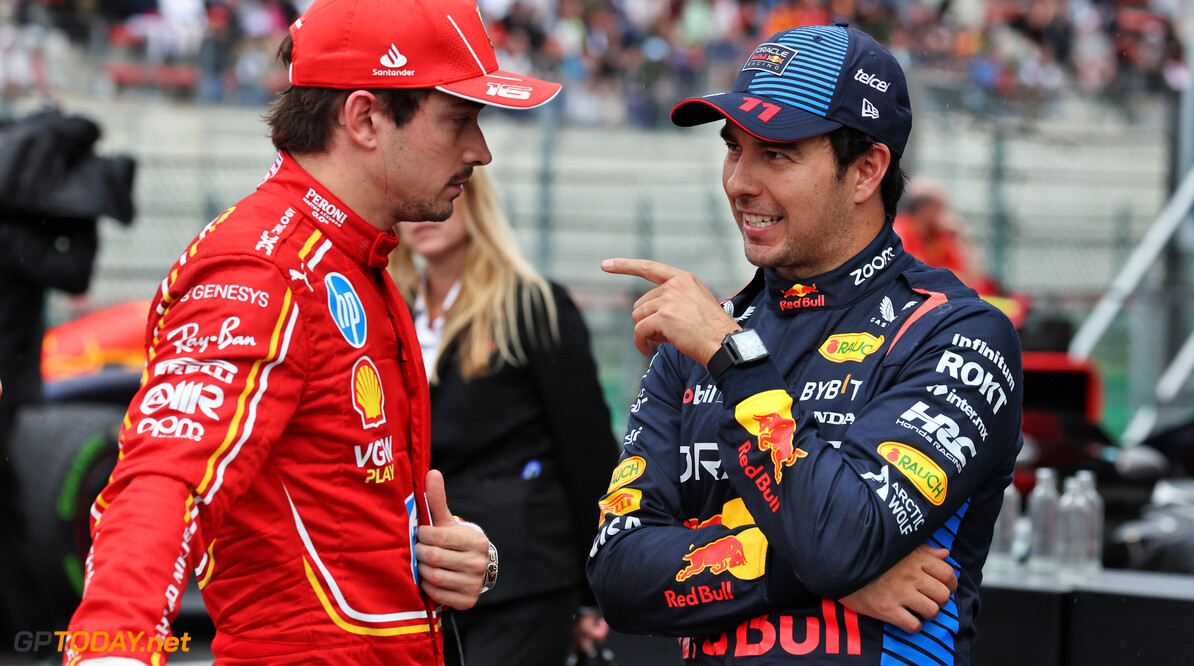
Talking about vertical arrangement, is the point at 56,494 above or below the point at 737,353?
below

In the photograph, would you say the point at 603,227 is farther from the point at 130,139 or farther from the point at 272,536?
the point at 272,536

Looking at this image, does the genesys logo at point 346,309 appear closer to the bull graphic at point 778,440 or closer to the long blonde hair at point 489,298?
the bull graphic at point 778,440

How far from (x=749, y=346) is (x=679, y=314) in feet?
0.45

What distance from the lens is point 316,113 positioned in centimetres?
192

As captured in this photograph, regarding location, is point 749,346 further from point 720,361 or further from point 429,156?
point 429,156

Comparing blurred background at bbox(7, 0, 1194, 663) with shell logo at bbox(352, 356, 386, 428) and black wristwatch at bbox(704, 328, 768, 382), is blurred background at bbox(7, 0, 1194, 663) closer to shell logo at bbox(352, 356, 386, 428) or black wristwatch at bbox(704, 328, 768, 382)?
black wristwatch at bbox(704, 328, 768, 382)

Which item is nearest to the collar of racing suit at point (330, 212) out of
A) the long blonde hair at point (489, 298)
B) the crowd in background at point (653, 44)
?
the long blonde hair at point (489, 298)

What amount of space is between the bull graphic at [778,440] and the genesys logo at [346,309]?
2.05ft

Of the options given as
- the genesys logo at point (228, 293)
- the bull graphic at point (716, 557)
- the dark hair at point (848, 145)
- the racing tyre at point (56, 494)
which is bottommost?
the racing tyre at point (56, 494)

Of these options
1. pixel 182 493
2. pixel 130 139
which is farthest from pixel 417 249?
pixel 130 139

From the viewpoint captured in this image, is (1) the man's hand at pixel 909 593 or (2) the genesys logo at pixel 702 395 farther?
(2) the genesys logo at pixel 702 395

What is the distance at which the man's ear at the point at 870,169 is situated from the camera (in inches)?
83.0

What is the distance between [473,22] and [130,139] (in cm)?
1243

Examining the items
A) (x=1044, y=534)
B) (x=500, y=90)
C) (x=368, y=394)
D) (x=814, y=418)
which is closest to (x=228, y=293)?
(x=368, y=394)
